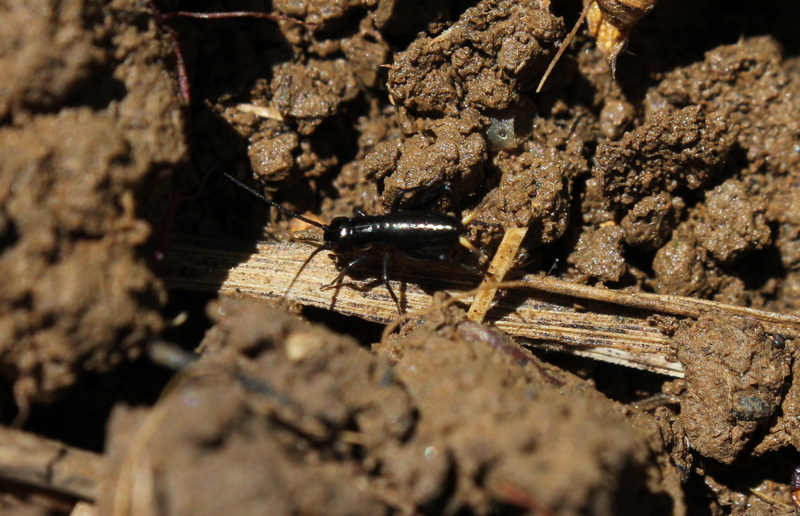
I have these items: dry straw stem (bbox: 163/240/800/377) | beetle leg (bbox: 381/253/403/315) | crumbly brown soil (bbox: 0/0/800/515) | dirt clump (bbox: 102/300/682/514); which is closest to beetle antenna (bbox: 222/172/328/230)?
crumbly brown soil (bbox: 0/0/800/515)

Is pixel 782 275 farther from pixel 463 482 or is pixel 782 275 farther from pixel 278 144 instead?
pixel 278 144

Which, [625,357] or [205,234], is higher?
[625,357]

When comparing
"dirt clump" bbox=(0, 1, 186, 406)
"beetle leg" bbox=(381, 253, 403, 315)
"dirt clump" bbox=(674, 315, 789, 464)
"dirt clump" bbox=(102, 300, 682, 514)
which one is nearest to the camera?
"dirt clump" bbox=(102, 300, 682, 514)

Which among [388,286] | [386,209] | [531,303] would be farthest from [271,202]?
[531,303]

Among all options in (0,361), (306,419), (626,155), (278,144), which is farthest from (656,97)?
(0,361)

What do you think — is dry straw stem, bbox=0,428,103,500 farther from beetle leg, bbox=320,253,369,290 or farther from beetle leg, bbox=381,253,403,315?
beetle leg, bbox=381,253,403,315

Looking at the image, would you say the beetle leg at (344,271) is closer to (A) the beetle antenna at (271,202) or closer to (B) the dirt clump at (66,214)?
(A) the beetle antenna at (271,202)
